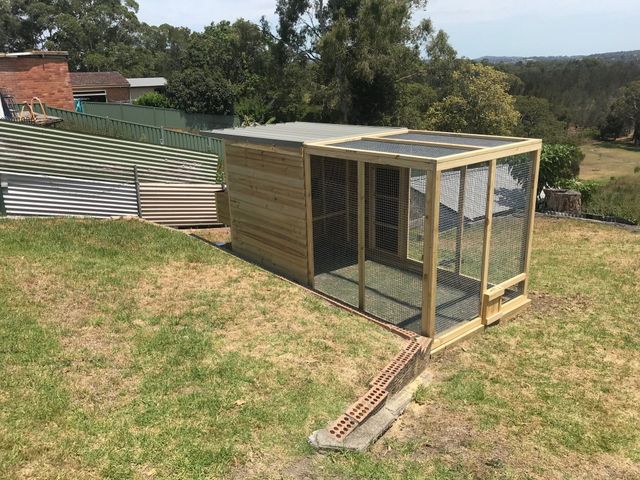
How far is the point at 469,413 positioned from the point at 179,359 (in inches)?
118

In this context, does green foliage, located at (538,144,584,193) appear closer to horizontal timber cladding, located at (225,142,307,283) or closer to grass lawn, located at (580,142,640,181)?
horizontal timber cladding, located at (225,142,307,283)

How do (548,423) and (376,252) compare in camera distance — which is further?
(376,252)

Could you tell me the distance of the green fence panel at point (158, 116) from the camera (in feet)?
87.5

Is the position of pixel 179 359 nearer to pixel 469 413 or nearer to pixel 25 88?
pixel 469 413

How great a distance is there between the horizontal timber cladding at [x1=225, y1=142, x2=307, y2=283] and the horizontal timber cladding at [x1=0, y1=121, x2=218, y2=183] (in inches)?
113

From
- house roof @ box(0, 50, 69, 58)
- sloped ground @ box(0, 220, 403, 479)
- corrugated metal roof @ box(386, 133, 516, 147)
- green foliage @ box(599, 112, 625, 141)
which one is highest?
house roof @ box(0, 50, 69, 58)

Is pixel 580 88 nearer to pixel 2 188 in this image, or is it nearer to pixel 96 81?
pixel 96 81

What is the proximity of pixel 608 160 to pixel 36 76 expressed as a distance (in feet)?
153

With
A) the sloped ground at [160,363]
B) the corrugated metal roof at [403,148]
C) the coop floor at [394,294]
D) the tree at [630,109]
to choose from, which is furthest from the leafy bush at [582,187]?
the tree at [630,109]

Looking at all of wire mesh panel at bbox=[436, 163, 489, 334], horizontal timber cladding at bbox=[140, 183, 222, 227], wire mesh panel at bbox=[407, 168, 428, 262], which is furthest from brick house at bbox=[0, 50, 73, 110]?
wire mesh panel at bbox=[436, 163, 489, 334]

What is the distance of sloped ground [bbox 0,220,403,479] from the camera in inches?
155

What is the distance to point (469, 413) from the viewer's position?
194 inches

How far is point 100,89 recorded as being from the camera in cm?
3741

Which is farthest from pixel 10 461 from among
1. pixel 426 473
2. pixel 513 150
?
pixel 513 150
